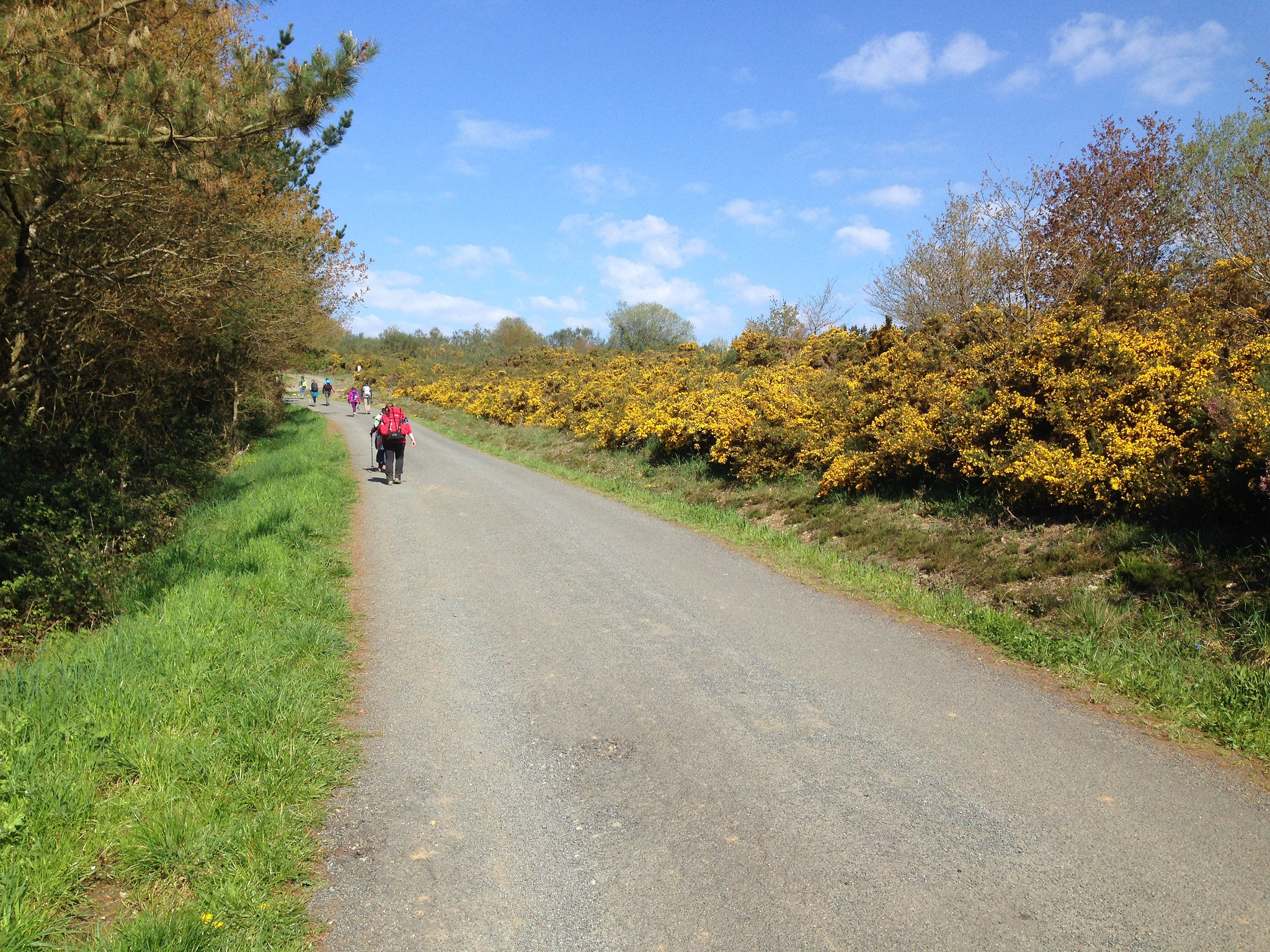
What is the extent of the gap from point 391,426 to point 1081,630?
12744 mm

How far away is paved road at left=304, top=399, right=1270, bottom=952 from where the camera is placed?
2834mm

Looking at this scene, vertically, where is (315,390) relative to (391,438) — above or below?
above

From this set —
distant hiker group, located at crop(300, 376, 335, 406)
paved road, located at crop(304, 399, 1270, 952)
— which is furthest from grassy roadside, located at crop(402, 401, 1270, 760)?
distant hiker group, located at crop(300, 376, 335, 406)

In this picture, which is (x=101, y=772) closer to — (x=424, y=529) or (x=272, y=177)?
(x=424, y=529)

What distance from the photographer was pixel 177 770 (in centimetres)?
374

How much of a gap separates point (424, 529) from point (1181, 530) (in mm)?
9054

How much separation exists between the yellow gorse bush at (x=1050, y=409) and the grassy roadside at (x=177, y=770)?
7.20 meters

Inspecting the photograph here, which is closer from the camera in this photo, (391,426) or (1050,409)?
(1050,409)

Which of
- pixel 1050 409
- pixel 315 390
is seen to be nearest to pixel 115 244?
pixel 1050 409

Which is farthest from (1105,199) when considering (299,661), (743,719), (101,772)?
(101,772)

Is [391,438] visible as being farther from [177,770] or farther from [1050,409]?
[1050,409]

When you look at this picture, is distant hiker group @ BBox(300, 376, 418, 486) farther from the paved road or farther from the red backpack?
the paved road

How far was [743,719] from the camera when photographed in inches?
181

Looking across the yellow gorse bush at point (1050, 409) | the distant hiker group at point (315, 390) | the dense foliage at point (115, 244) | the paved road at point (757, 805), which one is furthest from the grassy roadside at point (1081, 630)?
the distant hiker group at point (315, 390)
